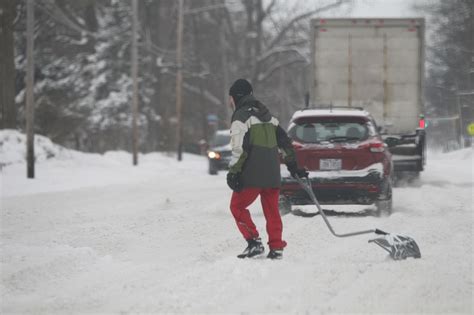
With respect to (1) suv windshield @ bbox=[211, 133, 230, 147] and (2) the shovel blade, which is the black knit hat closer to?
(2) the shovel blade

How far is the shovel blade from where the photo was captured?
26.1 ft

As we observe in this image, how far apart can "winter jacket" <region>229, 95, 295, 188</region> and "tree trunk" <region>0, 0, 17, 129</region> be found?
19.1 meters

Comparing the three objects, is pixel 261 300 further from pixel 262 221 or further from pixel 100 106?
pixel 100 106

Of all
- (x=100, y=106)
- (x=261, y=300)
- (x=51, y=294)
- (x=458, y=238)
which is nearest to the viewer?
(x=261, y=300)

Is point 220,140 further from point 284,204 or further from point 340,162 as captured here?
point 340,162

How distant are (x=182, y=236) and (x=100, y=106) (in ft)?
118

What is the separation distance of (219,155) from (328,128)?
13357mm

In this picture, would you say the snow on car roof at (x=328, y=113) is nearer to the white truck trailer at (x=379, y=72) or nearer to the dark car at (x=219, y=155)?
the white truck trailer at (x=379, y=72)

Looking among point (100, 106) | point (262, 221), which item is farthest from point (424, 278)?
point (100, 106)

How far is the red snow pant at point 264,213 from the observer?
7953mm

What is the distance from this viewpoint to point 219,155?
84.0 feet

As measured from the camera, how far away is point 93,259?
837cm

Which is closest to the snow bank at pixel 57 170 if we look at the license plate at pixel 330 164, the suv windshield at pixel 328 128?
the suv windshield at pixel 328 128

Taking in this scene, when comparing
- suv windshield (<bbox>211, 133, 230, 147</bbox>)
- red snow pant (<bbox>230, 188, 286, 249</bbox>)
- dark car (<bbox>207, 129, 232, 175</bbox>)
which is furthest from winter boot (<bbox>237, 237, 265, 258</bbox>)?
suv windshield (<bbox>211, 133, 230, 147</bbox>)
